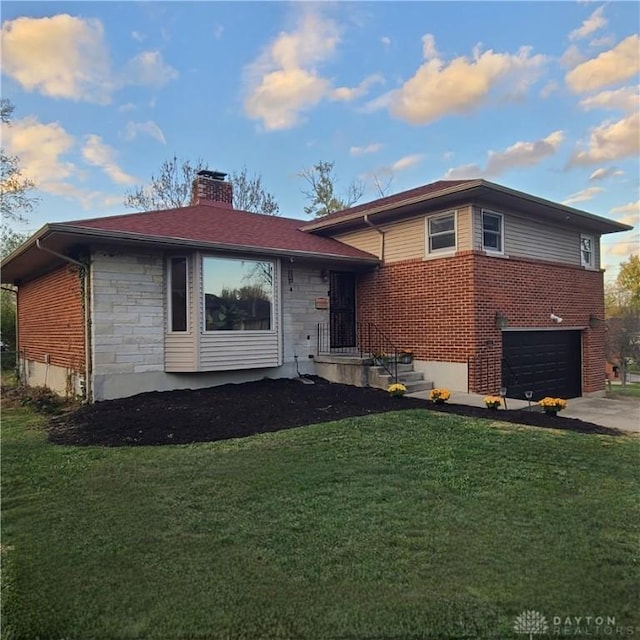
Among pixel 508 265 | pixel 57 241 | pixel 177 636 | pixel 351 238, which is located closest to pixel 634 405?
pixel 508 265

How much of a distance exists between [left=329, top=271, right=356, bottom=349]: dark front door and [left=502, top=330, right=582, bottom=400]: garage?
3830mm

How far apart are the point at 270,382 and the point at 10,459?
5404mm

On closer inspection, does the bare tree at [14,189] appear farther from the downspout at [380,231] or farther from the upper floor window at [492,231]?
the upper floor window at [492,231]

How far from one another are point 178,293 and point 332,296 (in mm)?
4149

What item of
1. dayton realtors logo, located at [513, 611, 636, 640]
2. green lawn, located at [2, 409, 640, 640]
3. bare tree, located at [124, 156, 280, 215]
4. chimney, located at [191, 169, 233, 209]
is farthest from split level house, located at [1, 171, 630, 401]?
bare tree, located at [124, 156, 280, 215]

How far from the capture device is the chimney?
14.0 m

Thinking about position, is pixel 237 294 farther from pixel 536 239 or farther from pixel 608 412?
pixel 608 412

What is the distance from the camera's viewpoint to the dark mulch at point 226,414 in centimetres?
668

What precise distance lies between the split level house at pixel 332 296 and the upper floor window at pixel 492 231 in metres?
0.03

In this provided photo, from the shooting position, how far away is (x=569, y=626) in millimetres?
2385

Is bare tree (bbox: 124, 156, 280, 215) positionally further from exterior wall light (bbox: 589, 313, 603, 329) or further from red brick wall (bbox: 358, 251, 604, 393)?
exterior wall light (bbox: 589, 313, 603, 329)

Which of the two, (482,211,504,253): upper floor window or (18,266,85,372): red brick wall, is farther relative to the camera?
(482,211,504,253): upper floor window

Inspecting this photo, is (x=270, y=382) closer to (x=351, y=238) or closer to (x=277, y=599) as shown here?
(x=351, y=238)

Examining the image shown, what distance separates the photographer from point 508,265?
10.6m
